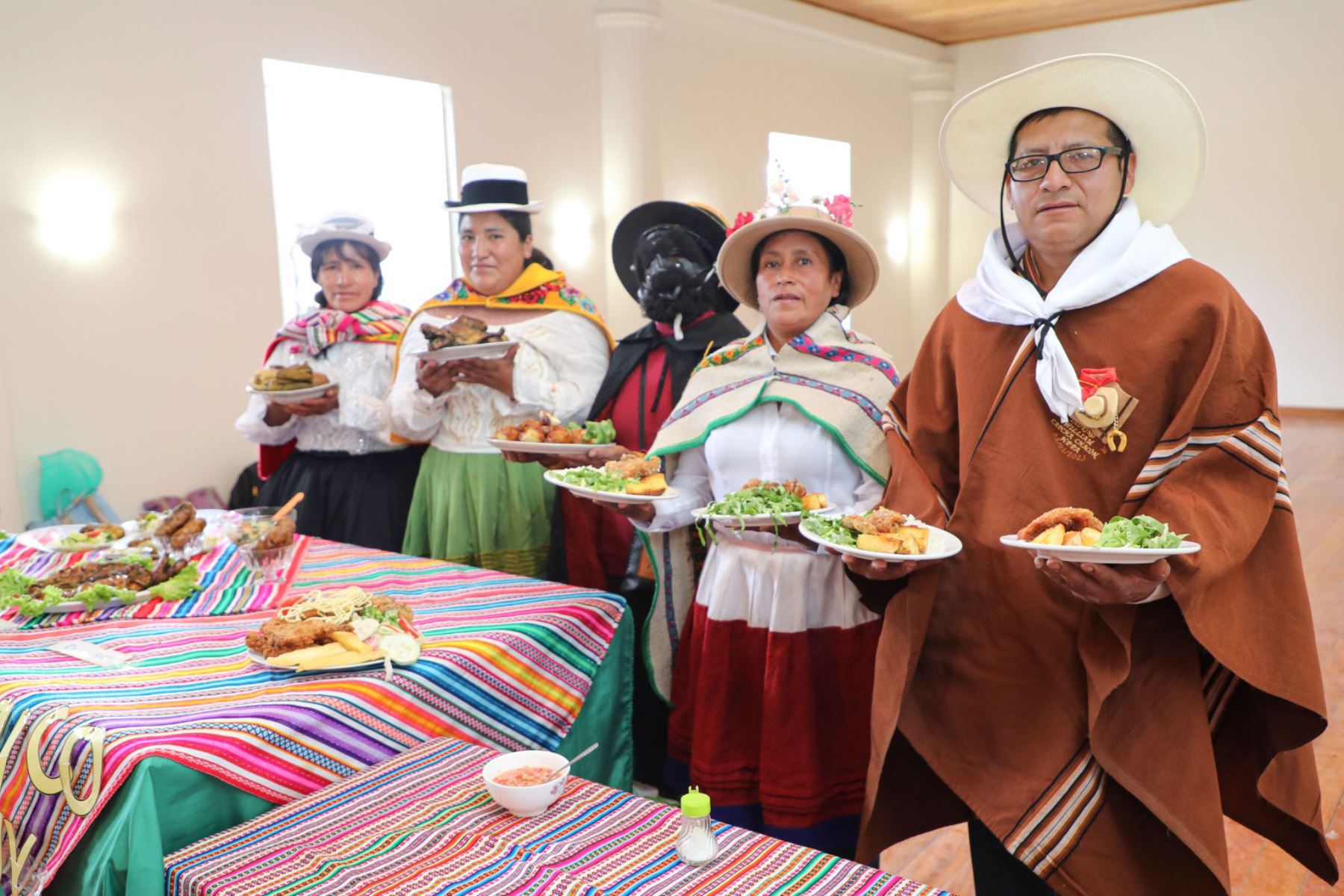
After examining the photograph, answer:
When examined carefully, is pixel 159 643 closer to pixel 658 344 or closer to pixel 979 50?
pixel 658 344

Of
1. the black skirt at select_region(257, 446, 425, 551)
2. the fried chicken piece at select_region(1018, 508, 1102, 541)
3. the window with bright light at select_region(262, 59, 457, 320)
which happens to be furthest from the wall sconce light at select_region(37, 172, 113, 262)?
the fried chicken piece at select_region(1018, 508, 1102, 541)

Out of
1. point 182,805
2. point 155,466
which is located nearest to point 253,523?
point 182,805

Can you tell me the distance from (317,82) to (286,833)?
228 inches

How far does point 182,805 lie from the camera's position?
4.96 feet

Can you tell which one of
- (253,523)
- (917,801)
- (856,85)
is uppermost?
(856,85)

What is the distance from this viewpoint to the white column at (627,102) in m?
7.91

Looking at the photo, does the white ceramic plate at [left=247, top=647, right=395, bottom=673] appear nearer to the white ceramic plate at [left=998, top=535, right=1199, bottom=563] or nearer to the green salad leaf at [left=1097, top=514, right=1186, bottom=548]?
the white ceramic plate at [left=998, top=535, right=1199, bottom=563]

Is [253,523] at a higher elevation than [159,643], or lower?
higher

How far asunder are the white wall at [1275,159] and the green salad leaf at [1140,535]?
11.3 meters

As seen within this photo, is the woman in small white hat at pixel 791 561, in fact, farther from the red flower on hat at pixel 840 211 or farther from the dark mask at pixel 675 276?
the dark mask at pixel 675 276

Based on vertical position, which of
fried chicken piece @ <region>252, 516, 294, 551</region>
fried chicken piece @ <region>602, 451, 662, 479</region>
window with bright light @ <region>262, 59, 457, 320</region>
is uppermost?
window with bright light @ <region>262, 59, 457, 320</region>

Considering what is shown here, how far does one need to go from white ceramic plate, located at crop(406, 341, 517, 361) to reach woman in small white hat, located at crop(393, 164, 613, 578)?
0.53ft

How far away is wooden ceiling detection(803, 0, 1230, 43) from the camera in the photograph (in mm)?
10734

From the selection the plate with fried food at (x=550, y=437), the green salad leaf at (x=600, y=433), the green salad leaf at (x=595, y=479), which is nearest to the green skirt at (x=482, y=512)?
the plate with fried food at (x=550, y=437)
